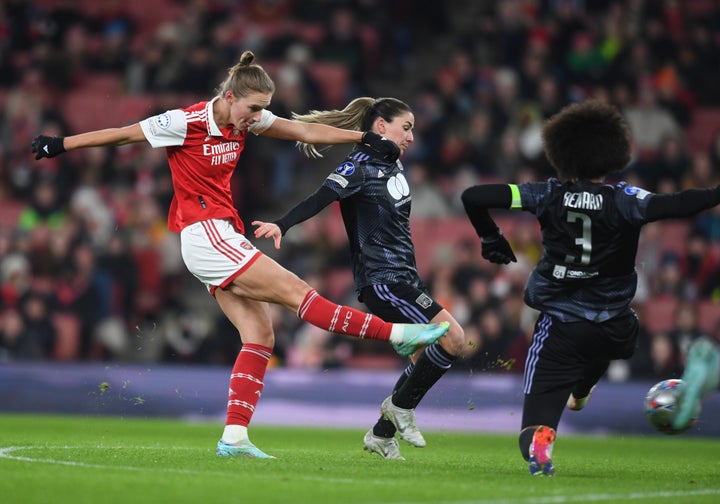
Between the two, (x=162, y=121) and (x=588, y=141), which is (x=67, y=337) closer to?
(x=162, y=121)

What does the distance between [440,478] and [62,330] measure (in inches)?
383

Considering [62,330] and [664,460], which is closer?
[664,460]

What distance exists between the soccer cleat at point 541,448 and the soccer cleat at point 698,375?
75 cm

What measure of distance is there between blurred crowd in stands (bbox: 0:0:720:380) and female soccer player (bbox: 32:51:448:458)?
657 centimetres

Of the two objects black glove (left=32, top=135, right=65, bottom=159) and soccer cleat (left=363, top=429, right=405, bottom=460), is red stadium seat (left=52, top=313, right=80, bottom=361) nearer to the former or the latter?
soccer cleat (left=363, top=429, right=405, bottom=460)

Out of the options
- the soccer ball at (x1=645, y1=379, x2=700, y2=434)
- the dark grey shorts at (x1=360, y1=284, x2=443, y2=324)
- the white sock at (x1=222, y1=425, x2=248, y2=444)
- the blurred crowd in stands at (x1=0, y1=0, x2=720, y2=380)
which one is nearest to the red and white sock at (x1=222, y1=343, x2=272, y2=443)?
the white sock at (x1=222, y1=425, x2=248, y2=444)

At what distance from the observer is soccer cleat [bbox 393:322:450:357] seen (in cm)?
709

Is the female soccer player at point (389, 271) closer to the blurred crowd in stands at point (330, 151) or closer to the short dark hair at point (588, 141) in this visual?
the short dark hair at point (588, 141)

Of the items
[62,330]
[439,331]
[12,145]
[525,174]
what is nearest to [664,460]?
[439,331]

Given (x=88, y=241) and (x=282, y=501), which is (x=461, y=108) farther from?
(x=282, y=501)

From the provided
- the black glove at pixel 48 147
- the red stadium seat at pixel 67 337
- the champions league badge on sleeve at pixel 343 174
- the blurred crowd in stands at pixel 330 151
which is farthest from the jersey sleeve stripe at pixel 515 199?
the red stadium seat at pixel 67 337

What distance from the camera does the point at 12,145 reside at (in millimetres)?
17703

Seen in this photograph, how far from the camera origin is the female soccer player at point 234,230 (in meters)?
7.20

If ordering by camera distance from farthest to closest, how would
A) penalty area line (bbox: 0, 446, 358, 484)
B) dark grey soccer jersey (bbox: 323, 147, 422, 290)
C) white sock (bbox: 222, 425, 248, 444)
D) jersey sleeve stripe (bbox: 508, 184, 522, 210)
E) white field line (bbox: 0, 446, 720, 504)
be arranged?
1. dark grey soccer jersey (bbox: 323, 147, 422, 290)
2. white sock (bbox: 222, 425, 248, 444)
3. jersey sleeve stripe (bbox: 508, 184, 522, 210)
4. penalty area line (bbox: 0, 446, 358, 484)
5. white field line (bbox: 0, 446, 720, 504)
